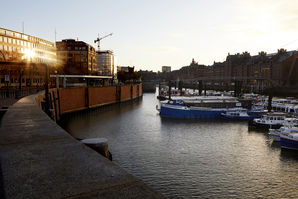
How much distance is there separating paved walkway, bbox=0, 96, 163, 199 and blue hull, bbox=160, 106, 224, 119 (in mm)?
47600

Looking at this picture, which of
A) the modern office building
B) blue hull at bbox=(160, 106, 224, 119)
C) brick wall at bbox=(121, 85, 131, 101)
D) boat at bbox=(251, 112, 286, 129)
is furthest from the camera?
brick wall at bbox=(121, 85, 131, 101)

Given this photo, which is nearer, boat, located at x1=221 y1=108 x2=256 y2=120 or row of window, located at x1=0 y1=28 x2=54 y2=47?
boat, located at x1=221 y1=108 x2=256 y2=120

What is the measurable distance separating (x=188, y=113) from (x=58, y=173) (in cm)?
5128

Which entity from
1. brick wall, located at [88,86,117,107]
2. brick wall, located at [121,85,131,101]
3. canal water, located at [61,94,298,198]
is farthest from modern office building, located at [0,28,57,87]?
canal water, located at [61,94,298,198]

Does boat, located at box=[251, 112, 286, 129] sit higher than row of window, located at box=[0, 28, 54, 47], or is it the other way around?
row of window, located at box=[0, 28, 54, 47]

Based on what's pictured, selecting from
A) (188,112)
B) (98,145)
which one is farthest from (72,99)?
(98,145)

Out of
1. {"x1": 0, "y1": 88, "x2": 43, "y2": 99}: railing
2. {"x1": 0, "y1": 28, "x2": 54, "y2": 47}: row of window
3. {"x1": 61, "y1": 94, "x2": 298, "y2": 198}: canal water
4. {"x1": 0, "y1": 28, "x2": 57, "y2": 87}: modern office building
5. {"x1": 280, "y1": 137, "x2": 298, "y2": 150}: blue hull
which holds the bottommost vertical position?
{"x1": 61, "y1": 94, "x2": 298, "y2": 198}: canal water

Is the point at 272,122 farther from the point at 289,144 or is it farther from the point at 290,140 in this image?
the point at 290,140

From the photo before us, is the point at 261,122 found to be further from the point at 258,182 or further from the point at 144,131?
the point at 258,182

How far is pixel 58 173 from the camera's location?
6445 millimetres

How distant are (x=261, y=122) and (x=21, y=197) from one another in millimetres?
47211

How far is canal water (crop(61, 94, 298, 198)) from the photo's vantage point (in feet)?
66.6

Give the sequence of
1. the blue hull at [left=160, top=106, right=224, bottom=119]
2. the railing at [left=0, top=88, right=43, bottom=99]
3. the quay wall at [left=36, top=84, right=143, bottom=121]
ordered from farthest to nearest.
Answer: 1. the blue hull at [left=160, top=106, right=224, bottom=119]
2. the quay wall at [left=36, top=84, right=143, bottom=121]
3. the railing at [left=0, top=88, right=43, bottom=99]

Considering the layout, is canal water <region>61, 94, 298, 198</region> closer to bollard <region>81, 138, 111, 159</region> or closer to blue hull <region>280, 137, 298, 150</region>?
blue hull <region>280, 137, 298, 150</region>
